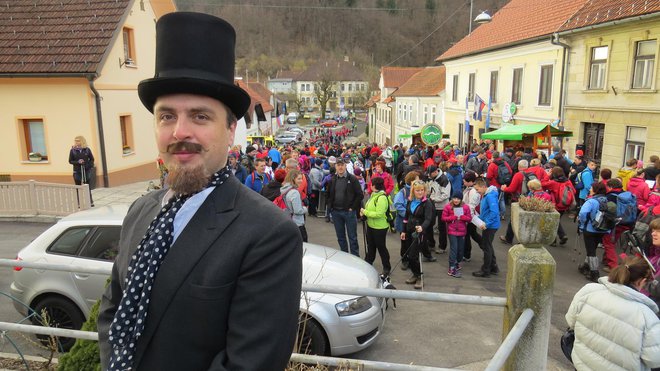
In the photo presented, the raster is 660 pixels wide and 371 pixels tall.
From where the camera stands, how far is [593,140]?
17984 mm

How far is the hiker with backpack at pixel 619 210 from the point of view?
27.2 ft

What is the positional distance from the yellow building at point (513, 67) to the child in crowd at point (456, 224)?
44.6 feet

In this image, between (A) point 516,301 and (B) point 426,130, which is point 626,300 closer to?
(A) point 516,301

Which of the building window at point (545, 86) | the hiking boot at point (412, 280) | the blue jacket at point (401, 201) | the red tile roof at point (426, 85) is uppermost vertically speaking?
the red tile roof at point (426, 85)

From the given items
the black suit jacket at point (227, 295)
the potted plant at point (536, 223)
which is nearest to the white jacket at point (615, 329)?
the potted plant at point (536, 223)

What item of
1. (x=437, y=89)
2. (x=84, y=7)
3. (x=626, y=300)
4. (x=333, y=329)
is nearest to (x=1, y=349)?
(x=333, y=329)

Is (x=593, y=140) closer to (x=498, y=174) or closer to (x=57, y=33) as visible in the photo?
(x=498, y=174)

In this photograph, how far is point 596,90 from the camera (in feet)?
57.5

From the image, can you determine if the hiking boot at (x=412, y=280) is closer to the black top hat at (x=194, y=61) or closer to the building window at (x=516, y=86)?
the black top hat at (x=194, y=61)

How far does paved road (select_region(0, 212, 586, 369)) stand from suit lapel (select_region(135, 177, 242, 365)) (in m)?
4.52

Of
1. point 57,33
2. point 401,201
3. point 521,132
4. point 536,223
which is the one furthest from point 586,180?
point 57,33

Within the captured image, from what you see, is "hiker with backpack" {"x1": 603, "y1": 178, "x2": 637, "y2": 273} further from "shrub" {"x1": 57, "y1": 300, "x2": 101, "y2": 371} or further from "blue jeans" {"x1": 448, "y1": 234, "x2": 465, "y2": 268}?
"shrub" {"x1": 57, "y1": 300, "x2": 101, "y2": 371}

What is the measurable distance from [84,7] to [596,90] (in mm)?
19295

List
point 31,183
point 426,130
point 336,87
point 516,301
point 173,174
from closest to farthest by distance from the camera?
point 173,174, point 516,301, point 31,183, point 426,130, point 336,87
